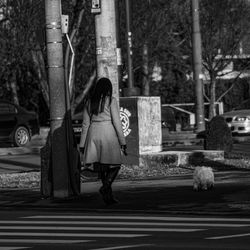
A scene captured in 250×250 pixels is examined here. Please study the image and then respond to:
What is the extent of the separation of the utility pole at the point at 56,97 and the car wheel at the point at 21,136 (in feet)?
43.9

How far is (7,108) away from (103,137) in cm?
1492

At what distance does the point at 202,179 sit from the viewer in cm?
1248

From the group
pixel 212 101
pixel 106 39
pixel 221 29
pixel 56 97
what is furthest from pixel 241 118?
pixel 56 97

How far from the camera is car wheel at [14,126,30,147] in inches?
1015

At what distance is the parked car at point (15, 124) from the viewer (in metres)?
25.5

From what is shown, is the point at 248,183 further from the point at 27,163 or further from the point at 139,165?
the point at 27,163

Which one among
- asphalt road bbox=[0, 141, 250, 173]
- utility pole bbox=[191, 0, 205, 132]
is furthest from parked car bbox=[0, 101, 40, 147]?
utility pole bbox=[191, 0, 205, 132]

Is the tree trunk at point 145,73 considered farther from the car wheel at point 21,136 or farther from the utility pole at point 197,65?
the car wheel at point 21,136

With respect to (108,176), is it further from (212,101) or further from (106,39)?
(212,101)

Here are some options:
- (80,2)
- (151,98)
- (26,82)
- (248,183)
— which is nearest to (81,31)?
(80,2)

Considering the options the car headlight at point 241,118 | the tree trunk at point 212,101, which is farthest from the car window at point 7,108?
the tree trunk at point 212,101

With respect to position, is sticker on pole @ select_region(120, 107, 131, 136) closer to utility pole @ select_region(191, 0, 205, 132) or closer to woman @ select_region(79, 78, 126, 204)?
woman @ select_region(79, 78, 126, 204)

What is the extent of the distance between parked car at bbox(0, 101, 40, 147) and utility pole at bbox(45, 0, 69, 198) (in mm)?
13028

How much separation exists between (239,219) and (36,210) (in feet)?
10.4
